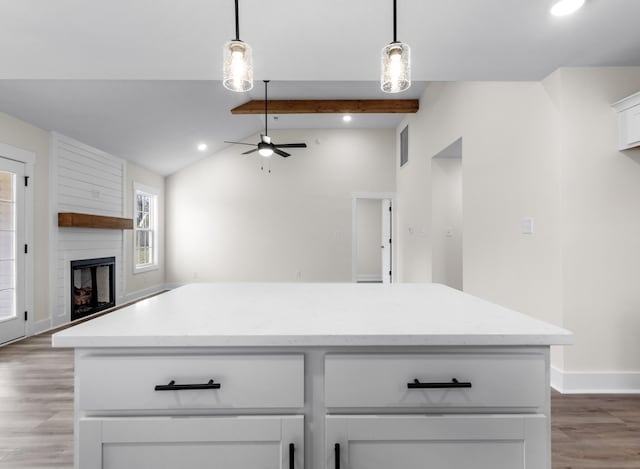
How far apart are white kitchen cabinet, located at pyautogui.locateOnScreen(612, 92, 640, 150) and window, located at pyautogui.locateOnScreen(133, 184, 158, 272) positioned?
660 centimetres

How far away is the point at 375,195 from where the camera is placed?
7.67 metres

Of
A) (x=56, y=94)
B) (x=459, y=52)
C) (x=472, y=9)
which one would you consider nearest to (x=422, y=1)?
(x=472, y=9)

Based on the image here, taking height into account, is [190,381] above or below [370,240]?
below

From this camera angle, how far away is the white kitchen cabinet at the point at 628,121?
2.40 metres

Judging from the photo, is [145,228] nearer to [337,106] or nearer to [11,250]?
[11,250]

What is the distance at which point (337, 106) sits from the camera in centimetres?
632

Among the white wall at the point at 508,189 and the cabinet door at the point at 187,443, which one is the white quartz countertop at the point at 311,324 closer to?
the cabinet door at the point at 187,443

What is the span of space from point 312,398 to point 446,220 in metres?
4.68

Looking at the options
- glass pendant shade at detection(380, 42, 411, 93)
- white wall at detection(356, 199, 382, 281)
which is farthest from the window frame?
glass pendant shade at detection(380, 42, 411, 93)

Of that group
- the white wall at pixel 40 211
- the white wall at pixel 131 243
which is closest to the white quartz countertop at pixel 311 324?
the white wall at pixel 40 211

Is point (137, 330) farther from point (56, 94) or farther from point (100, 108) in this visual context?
point (100, 108)

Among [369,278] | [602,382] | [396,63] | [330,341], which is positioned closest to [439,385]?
[330,341]

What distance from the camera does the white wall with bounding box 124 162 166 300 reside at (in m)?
6.29

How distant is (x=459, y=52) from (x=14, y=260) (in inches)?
185
